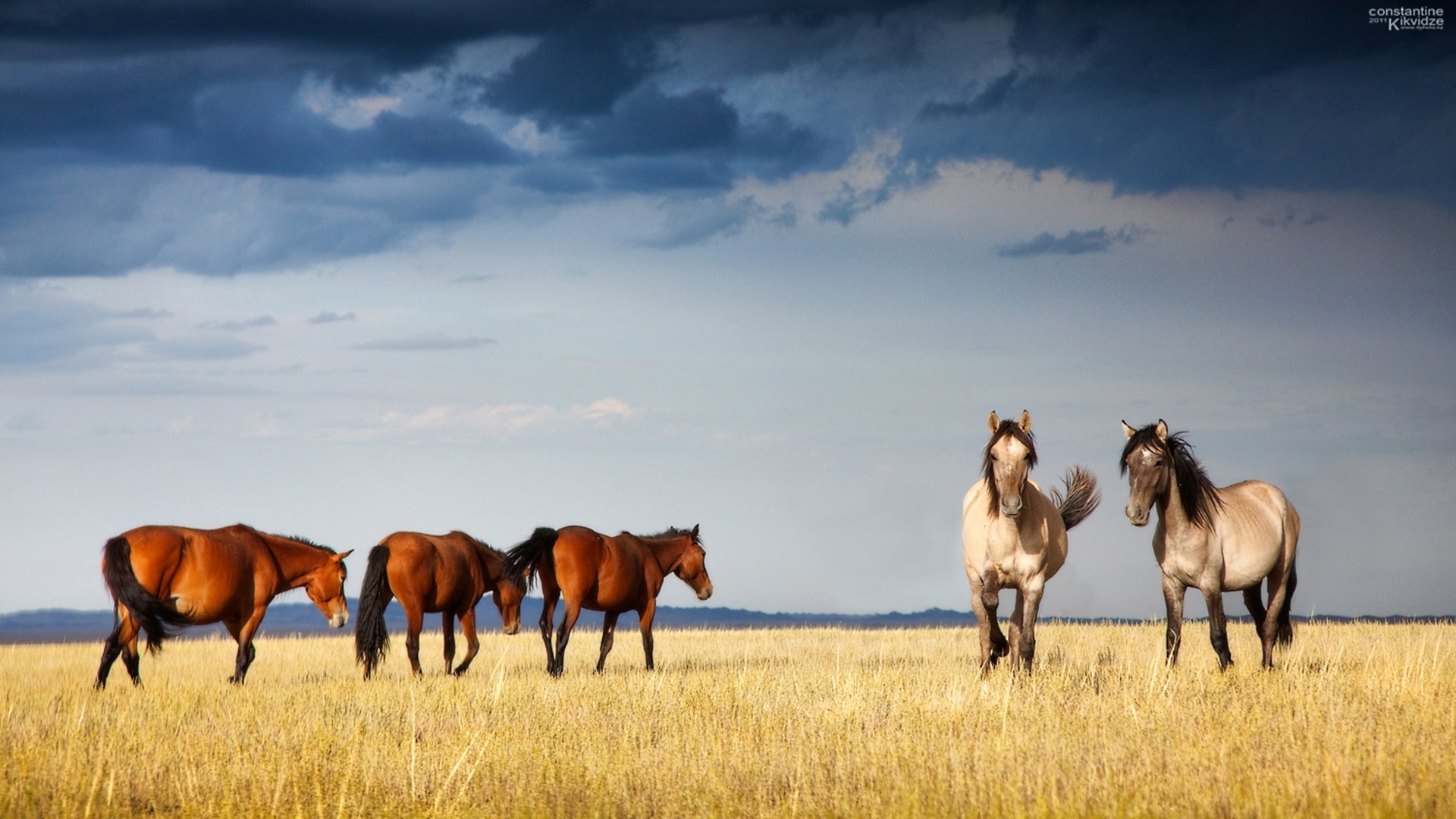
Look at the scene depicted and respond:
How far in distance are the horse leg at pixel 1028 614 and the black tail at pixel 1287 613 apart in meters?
3.60

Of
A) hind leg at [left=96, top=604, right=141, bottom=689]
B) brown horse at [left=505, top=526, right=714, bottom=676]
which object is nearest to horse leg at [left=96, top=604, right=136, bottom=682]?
hind leg at [left=96, top=604, right=141, bottom=689]

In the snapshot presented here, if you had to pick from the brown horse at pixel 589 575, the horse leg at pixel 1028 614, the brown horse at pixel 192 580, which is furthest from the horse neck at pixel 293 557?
the horse leg at pixel 1028 614

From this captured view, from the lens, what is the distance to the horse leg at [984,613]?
11430 mm

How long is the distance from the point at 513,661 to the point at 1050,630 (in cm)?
1035

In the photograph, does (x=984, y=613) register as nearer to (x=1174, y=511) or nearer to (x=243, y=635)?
(x=1174, y=511)

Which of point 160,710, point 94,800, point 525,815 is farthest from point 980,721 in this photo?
point 160,710

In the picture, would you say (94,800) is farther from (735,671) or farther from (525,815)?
(735,671)

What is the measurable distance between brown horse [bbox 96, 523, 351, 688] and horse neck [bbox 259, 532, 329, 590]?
10mm

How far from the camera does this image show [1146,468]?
11.1m

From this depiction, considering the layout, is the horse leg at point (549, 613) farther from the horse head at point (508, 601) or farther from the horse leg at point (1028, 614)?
the horse leg at point (1028, 614)

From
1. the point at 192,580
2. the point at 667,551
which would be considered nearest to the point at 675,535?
the point at 667,551

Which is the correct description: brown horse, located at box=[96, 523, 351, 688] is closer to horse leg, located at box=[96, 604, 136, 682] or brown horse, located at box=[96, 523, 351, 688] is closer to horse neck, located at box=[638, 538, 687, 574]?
horse leg, located at box=[96, 604, 136, 682]

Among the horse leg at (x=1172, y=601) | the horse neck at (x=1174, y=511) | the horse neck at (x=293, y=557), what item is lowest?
the horse leg at (x=1172, y=601)

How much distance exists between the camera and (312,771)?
6938 millimetres
